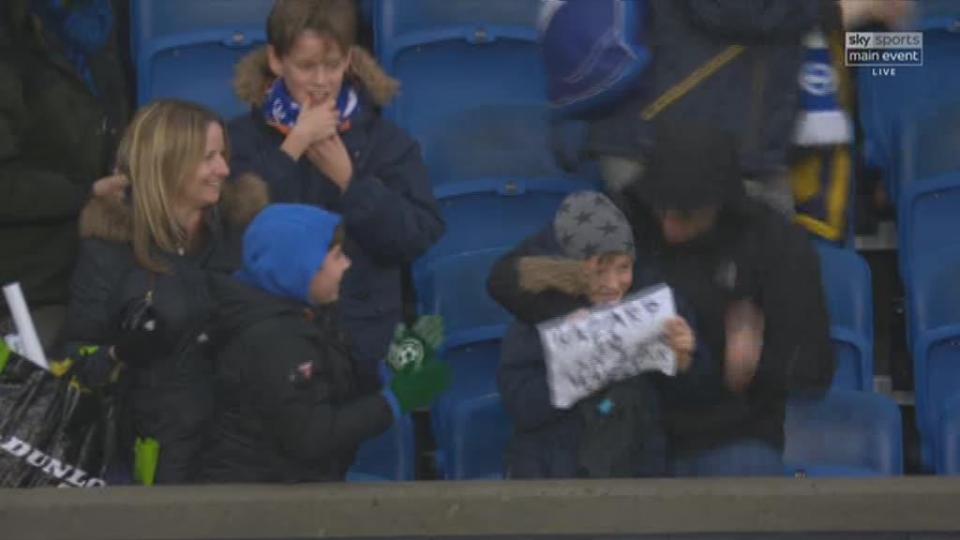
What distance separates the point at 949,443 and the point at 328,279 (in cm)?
210

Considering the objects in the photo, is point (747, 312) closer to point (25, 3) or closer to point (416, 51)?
point (416, 51)

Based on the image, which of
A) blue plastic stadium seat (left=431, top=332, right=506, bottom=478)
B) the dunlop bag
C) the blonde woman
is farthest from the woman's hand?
blue plastic stadium seat (left=431, top=332, right=506, bottom=478)

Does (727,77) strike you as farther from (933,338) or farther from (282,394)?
(282,394)

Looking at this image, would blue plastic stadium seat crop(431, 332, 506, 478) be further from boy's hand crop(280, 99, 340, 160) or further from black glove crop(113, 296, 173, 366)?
black glove crop(113, 296, 173, 366)

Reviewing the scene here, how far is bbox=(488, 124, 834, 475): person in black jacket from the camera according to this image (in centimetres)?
641

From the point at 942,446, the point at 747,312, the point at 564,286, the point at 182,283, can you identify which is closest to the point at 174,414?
the point at 182,283

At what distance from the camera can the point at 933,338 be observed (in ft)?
23.7

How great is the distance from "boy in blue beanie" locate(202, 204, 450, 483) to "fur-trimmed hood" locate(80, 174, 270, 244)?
519mm

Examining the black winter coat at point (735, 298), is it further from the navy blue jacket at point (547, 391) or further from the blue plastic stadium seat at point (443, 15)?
the blue plastic stadium seat at point (443, 15)

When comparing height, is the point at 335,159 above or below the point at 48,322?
above

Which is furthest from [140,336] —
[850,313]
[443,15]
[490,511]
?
[850,313]

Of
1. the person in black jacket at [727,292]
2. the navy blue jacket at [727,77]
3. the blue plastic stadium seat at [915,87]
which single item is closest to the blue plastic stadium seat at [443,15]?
the navy blue jacket at [727,77]

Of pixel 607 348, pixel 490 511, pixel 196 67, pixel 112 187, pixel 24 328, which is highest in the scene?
pixel 196 67

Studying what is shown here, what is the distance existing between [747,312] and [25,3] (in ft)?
8.39
